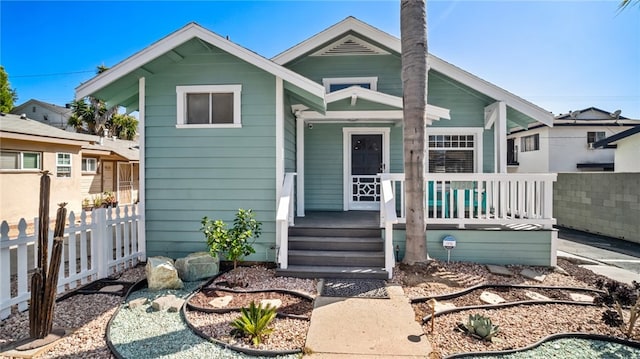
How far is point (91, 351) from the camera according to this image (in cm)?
277

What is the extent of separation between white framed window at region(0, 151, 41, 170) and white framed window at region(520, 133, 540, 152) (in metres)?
24.1

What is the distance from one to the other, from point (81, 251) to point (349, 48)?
674 cm

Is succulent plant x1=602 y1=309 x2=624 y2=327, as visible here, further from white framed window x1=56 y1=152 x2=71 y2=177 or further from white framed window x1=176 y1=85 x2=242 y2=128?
white framed window x1=56 y1=152 x2=71 y2=177

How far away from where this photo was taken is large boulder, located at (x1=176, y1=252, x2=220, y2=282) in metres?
4.71

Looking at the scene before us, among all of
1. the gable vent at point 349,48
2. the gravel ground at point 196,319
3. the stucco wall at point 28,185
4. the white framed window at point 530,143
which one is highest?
the gable vent at point 349,48

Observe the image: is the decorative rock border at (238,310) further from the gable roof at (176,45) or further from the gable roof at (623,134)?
the gable roof at (623,134)

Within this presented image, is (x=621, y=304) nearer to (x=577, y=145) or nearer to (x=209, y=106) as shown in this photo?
(x=209, y=106)

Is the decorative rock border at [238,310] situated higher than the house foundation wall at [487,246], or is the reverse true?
the house foundation wall at [487,246]

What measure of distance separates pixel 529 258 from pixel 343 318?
4.09 m

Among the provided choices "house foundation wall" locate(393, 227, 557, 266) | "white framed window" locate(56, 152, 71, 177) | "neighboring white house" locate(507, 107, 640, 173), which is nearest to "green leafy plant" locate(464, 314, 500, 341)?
"house foundation wall" locate(393, 227, 557, 266)

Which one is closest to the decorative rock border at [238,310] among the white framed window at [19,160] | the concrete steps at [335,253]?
the concrete steps at [335,253]

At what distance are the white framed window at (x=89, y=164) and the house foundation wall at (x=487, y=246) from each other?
1566 cm

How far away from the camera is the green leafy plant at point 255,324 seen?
9.61 feet

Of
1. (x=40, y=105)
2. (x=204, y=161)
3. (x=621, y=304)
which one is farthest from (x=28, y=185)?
(x=40, y=105)
